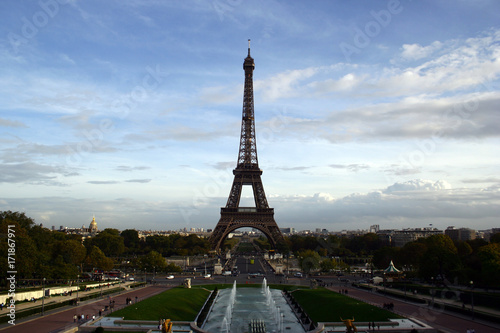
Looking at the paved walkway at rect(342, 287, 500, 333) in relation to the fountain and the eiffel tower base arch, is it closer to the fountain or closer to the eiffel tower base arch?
the fountain

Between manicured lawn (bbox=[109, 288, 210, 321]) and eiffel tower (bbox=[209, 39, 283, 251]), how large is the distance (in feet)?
183

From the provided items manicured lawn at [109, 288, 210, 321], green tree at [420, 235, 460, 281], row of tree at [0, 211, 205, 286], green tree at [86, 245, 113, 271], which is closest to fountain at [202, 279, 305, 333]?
manicured lawn at [109, 288, 210, 321]

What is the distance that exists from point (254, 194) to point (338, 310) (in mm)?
70991

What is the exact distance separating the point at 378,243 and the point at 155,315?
4517 inches

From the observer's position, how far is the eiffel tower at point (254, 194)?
106 m

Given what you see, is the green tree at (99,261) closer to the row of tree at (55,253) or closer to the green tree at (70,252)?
the row of tree at (55,253)

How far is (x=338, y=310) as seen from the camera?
38125 mm

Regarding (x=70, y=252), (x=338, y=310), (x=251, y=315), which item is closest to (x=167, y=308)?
(x=251, y=315)

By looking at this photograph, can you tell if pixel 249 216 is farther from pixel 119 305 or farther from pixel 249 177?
pixel 119 305

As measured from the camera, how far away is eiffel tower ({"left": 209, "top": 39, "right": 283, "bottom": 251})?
106m

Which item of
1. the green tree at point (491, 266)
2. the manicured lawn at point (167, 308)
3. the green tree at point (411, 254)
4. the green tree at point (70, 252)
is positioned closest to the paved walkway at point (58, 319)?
the manicured lawn at point (167, 308)

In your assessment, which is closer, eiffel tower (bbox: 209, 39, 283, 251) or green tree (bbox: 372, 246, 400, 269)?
green tree (bbox: 372, 246, 400, 269)

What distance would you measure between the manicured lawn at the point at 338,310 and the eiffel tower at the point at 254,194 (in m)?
59.1

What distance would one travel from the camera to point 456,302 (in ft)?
141
